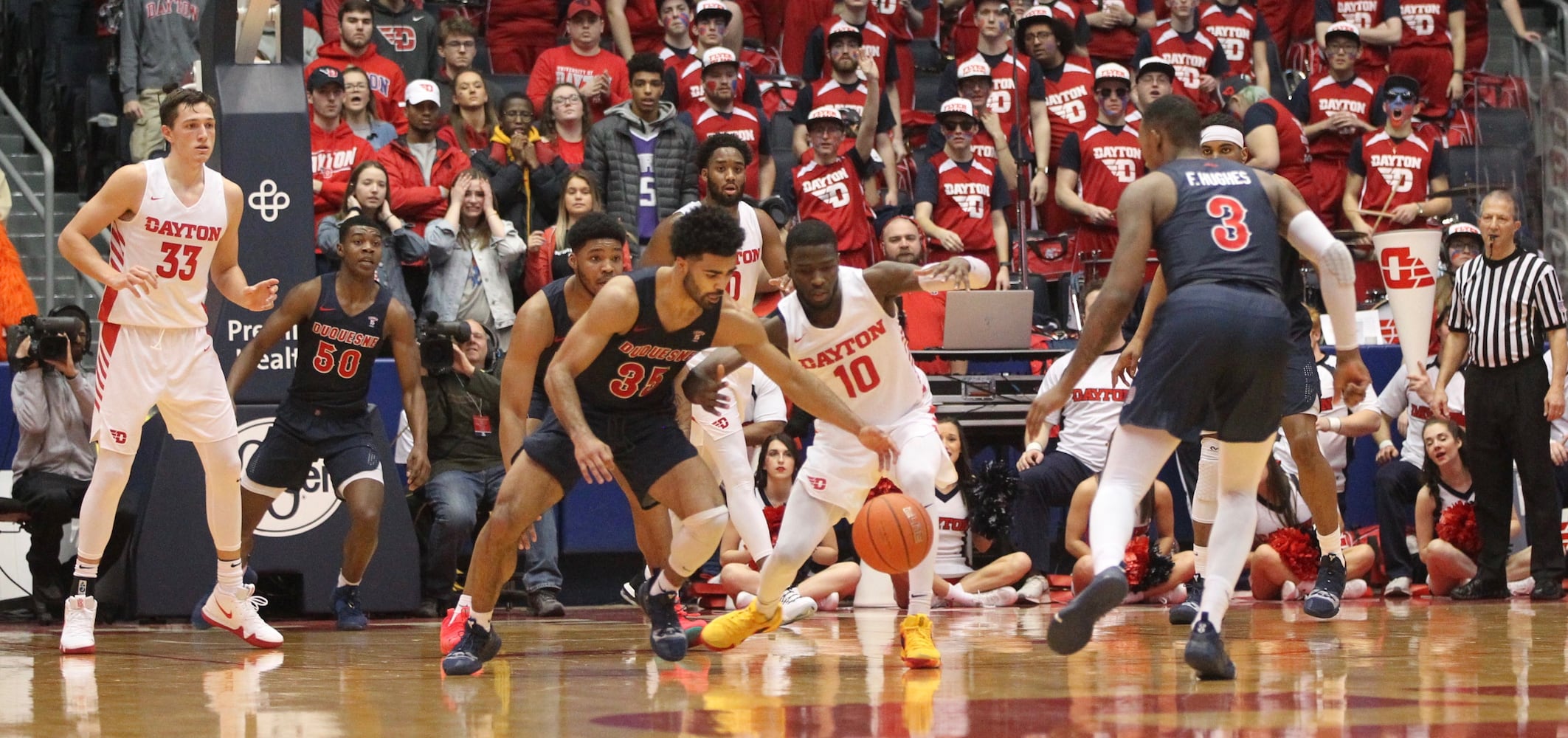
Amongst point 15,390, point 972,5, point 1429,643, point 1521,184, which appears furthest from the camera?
point 972,5

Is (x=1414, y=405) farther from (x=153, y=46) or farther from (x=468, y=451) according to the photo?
(x=153, y=46)

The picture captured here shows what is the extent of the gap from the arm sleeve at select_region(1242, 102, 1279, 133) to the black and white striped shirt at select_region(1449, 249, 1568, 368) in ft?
9.77

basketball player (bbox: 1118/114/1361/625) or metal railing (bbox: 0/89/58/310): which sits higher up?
metal railing (bbox: 0/89/58/310)

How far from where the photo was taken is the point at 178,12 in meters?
13.8

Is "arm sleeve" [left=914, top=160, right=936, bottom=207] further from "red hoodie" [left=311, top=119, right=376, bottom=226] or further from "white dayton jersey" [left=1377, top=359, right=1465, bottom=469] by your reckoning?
"red hoodie" [left=311, top=119, right=376, bottom=226]

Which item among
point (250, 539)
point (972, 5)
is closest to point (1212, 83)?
point (972, 5)

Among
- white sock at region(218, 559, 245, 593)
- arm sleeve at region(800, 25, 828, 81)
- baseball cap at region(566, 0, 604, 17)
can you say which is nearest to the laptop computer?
arm sleeve at region(800, 25, 828, 81)

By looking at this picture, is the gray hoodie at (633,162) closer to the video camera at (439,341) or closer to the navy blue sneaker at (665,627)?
the video camera at (439,341)

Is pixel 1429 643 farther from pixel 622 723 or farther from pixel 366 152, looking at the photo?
pixel 366 152

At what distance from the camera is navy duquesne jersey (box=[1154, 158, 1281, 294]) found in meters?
6.29

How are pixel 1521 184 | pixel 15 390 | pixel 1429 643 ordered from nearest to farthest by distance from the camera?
pixel 1429 643
pixel 15 390
pixel 1521 184

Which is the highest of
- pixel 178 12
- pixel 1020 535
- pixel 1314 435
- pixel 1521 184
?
pixel 178 12

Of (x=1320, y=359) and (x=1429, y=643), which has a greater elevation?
(x=1320, y=359)

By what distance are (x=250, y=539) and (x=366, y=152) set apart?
348 centimetres
